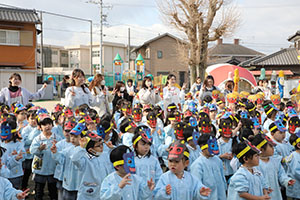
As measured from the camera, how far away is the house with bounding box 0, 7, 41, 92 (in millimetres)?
22938

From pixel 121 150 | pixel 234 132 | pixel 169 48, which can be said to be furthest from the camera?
pixel 169 48

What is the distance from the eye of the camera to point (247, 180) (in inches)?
130

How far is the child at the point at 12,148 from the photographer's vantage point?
4617mm

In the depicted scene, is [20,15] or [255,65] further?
[255,65]

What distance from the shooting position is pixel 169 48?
135ft

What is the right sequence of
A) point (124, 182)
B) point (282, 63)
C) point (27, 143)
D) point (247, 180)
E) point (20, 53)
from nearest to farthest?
point (124, 182)
point (247, 180)
point (27, 143)
point (20, 53)
point (282, 63)

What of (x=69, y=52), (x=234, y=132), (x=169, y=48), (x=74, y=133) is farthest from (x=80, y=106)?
(x=69, y=52)

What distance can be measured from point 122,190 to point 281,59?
98.0 feet

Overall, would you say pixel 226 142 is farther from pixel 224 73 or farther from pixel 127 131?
pixel 224 73

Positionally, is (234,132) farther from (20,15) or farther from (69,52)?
A: (69,52)

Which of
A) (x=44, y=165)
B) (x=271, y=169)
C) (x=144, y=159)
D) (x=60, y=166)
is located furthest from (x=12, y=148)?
(x=271, y=169)

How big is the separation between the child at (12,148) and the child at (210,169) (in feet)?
8.68

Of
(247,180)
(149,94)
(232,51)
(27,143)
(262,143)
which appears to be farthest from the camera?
(232,51)

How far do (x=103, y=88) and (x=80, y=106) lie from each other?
1438 millimetres
